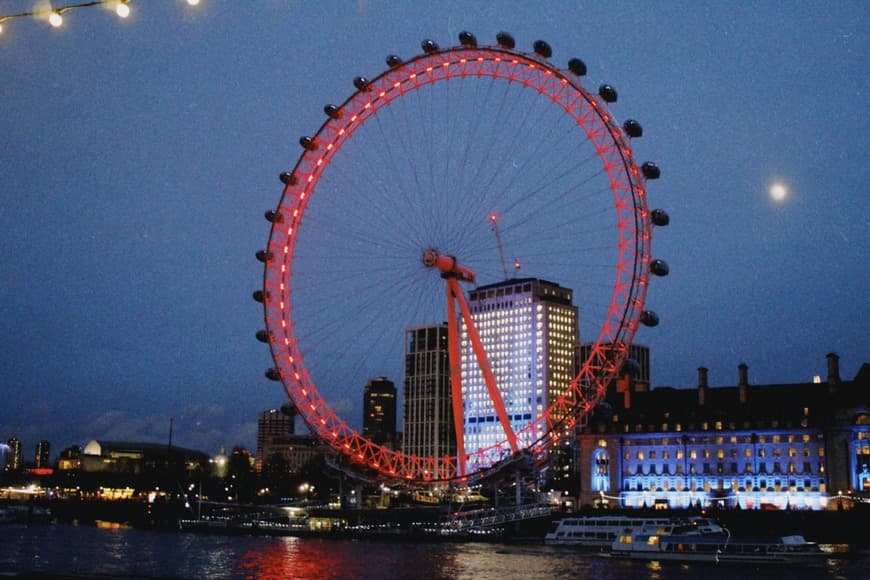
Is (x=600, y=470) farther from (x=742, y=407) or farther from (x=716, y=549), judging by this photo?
(x=716, y=549)

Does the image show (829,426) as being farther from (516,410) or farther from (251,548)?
(516,410)

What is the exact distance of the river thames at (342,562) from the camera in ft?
166

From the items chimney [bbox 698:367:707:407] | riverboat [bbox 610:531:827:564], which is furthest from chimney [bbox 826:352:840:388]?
riverboat [bbox 610:531:827:564]

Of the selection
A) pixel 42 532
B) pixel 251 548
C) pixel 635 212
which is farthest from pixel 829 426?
pixel 42 532

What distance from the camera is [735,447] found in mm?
111500

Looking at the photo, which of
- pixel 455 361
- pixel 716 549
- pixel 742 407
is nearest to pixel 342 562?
pixel 455 361

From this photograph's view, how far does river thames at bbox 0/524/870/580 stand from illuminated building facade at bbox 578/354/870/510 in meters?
39.2

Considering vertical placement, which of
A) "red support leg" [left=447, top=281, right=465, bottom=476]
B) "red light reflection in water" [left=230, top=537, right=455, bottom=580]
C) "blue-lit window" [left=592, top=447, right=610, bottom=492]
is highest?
"red support leg" [left=447, top=281, right=465, bottom=476]

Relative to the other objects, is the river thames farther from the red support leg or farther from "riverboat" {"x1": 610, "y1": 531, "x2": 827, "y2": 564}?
the red support leg

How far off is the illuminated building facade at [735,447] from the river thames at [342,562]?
39190 millimetres

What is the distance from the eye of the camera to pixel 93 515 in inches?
5207

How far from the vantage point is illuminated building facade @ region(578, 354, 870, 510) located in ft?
339

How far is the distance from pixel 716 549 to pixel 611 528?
12.7 meters

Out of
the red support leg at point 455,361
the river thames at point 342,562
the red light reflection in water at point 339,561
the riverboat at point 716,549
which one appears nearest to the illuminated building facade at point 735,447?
the river thames at point 342,562
